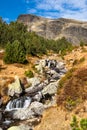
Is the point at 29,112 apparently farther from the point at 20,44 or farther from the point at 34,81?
Answer: the point at 20,44

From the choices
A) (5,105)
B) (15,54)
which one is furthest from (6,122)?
(15,54)

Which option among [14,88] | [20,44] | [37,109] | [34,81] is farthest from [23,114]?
[20,44]

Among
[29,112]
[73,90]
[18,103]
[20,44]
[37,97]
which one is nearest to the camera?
[73,90]

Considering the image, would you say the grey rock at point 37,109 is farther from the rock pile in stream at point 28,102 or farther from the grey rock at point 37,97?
the grey rock at point 37,97

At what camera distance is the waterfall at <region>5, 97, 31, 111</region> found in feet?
135

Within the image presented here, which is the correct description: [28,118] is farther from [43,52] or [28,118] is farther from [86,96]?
[43,52]

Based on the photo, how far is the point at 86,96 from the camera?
103ft

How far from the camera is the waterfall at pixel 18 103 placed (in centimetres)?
4100

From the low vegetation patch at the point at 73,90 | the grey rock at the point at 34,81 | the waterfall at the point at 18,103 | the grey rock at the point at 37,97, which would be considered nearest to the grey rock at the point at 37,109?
the waterfall at the point at 18,103

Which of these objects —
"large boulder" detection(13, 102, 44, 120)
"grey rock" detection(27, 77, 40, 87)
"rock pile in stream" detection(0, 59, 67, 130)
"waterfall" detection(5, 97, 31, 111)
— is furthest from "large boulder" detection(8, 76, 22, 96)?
"large boulder" detection(13, 102, 44, 120)

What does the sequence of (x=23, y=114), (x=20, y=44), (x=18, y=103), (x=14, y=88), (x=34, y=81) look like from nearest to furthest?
(x=23, y=114) → (x=18, y=103) → (x=14, y=88) → (x=34, y=81) → (x=20, y=44)

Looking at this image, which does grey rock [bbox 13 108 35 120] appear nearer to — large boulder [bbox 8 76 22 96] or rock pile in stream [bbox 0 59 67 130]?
rock pile in stream [bbox 0 59 67 130]

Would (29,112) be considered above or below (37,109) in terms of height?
below

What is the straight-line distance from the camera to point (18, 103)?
4272 cm
